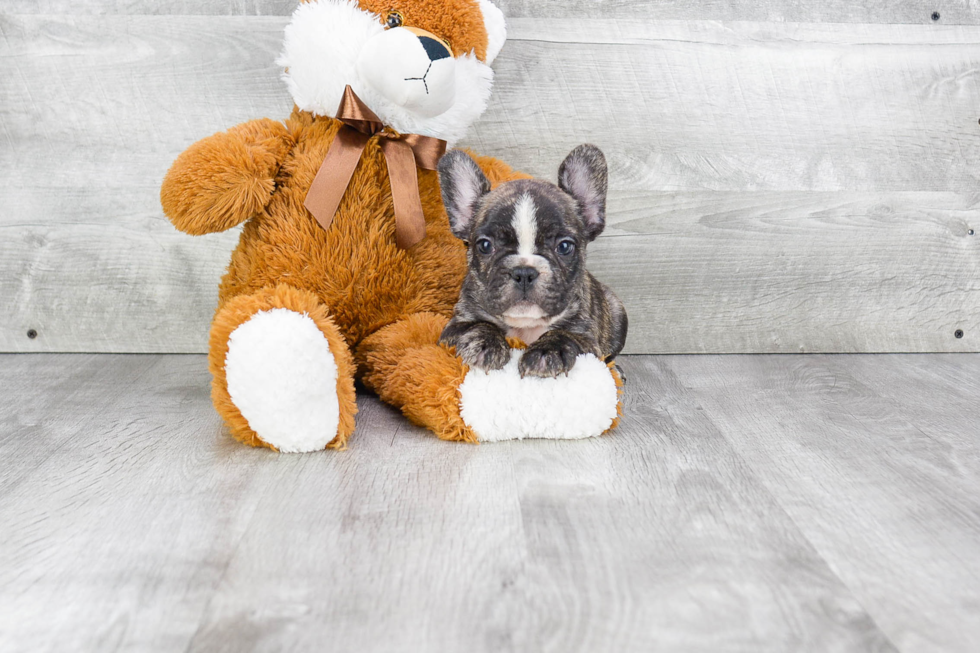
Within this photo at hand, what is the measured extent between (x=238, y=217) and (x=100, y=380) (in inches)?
21.5

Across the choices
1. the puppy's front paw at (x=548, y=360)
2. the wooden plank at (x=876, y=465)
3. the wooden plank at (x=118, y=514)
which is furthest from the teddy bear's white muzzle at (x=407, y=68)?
the wooden plank at (x=876, y=465)

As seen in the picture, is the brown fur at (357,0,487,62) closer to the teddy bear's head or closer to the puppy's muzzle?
the teddy bear's head

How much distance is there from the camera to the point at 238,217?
4.74 feet

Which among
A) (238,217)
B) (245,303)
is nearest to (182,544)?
(245,303)

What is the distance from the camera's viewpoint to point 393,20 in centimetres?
138

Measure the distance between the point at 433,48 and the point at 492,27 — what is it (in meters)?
0.22

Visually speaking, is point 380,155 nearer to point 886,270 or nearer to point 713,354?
point 713,354

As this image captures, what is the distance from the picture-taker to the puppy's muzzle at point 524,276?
1.25 m

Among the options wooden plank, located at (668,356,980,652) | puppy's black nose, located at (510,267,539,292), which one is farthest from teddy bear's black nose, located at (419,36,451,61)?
wooden plank, located at (668,356,980,652)

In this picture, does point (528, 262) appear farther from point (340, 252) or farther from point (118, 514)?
point (118, 514)

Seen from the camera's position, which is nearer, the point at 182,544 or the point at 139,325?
the point at 182,544

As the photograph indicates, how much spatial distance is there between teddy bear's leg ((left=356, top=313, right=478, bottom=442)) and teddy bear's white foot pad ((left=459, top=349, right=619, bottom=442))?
0.02 metres

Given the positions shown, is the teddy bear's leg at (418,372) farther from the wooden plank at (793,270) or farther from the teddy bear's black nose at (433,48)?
the wooden plank at (793,270)

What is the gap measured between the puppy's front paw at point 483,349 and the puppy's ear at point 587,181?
0.25m
